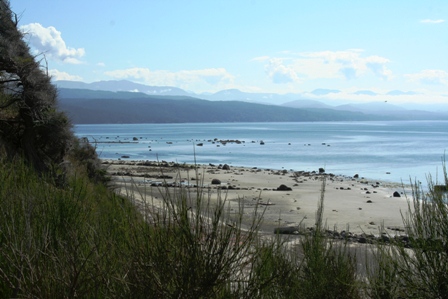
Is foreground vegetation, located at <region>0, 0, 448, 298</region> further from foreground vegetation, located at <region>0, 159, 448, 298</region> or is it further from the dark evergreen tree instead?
the dark evergreen tree

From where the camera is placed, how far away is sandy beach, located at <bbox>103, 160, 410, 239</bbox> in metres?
18.2

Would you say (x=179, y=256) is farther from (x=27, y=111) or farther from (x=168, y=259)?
(x=27, y=111)

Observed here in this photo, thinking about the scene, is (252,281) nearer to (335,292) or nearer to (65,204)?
(335,292)

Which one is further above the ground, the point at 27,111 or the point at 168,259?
the point at 27,111

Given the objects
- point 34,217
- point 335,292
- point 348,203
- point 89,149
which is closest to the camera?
point 34,217

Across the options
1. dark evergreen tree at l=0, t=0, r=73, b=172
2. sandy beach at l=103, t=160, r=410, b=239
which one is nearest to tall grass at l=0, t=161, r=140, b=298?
sandy beach at l=103, t=160, r=410, b=239

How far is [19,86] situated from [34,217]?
32.8 ft

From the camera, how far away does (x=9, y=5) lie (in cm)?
1568

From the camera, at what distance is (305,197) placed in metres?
26.1

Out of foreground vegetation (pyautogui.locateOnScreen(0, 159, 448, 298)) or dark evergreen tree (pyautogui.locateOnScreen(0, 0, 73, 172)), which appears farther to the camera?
dark evergreen tree (pyautogui.locateOnScreen(0, 0, 73, 172))

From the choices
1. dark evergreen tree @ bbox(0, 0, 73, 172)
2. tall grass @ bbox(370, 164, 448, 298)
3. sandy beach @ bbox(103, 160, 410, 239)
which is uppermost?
dark evergreen tree @ bbox(0, 0, 73, 172)

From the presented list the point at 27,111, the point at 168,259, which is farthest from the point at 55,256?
the point at 27,111

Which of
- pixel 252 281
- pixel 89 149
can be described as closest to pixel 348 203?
pixel 89 149

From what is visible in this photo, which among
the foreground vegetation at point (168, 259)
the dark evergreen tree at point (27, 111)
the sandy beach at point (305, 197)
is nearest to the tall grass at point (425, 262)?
the foreground vegetation at point (168, 259)
